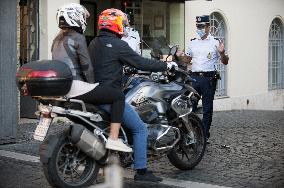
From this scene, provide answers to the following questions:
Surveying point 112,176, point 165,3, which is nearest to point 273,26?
point 165,3

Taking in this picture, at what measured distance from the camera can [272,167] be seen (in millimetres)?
7062

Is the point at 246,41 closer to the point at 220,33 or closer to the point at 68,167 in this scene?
the point at 220,33

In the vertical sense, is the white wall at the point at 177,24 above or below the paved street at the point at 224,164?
above

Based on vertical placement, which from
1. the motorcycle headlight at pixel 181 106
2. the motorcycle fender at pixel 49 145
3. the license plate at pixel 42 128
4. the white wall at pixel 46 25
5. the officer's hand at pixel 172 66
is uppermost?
the white wall at pixel 46 25

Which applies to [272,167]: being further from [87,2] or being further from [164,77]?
[87,2]

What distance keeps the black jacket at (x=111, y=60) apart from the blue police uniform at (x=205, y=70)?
283cm

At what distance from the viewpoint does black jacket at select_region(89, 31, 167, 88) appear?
19.3ft

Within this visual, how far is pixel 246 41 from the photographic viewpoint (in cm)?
1731

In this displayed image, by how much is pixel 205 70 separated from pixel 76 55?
3436 mm

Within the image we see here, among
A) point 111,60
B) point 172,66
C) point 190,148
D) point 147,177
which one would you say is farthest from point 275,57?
point 111,60

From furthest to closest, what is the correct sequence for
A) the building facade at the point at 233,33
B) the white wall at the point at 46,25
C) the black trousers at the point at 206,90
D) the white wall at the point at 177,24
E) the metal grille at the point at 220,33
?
the metal grille at the point at 220,33 → the white wall at the point at 177,24 → the building facade at the point at 233,33 → the white wall at the point at 46,25 → the black trousers at the point at 206,90

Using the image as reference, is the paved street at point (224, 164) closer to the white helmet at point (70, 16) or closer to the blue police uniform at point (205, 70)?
the blue police uniform at point (205, 70)

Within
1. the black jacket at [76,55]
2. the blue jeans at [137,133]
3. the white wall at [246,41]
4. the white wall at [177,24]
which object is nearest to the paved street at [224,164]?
the blue jeans at [137,133]

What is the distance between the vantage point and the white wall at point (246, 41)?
52.0 ft
